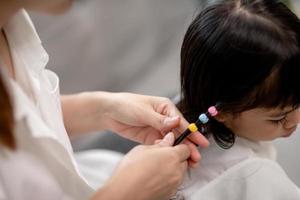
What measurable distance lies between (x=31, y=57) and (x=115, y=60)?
2.70ft

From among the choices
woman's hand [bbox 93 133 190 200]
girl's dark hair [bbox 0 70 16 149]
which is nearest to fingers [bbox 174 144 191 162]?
woman's hand [bbox 93 133 190 200]

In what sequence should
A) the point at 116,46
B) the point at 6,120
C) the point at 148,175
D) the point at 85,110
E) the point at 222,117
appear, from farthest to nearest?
1. the point at 116,46
2. the point at 85,110
3. the point at 222,117
4. the point at 148,175
5. the point at 6,120

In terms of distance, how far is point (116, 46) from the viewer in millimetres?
1708

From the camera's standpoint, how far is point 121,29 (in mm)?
1697

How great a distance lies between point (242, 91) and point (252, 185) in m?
0.20

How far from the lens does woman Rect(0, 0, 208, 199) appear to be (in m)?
0.72

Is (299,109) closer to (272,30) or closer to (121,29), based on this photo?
(272,30)

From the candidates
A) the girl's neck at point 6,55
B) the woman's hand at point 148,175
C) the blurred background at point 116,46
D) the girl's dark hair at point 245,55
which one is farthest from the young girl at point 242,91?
the blurred background at point 116,46

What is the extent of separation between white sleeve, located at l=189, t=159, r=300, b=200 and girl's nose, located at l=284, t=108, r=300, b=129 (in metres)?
0.07

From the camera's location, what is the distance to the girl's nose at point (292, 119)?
93 centimetres

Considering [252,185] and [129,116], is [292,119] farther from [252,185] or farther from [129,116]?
[129,116]

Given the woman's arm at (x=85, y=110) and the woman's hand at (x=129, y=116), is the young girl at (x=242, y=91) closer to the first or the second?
the woman's hand at (x=129, y=116)

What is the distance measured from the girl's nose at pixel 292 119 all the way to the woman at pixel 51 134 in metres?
0.17

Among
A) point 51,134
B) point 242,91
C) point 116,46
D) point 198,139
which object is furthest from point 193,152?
point 116,46
